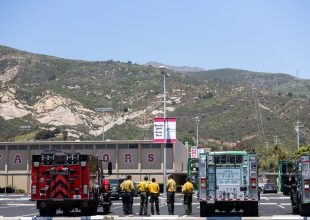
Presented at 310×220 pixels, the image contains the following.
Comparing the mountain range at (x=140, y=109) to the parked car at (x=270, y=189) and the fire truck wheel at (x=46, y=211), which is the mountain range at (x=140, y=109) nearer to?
the parked car at (x=270, y=189)

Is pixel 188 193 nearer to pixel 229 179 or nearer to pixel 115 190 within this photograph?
pixel 229 179

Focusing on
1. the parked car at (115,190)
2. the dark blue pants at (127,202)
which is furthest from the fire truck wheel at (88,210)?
the parked car at (115,190)

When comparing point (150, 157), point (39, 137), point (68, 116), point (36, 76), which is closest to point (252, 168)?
point (150, 157)

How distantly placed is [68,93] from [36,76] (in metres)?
21.2

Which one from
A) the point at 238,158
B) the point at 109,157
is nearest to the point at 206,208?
the point at 238,158

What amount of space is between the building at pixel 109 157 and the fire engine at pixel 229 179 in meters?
60.0

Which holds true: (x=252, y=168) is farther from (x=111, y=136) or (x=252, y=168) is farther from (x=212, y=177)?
(x=111, y=136)

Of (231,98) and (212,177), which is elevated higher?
(231,98)

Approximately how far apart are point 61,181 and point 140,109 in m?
137

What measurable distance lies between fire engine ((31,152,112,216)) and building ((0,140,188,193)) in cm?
5829

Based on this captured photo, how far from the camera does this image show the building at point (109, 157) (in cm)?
8925

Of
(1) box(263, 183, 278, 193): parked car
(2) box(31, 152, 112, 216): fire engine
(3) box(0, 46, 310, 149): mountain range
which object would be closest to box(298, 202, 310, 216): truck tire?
(2) box(31, 152, 112, 216): fire engine

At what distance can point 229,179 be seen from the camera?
28.3 m

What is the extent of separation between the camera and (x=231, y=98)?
165 meters
